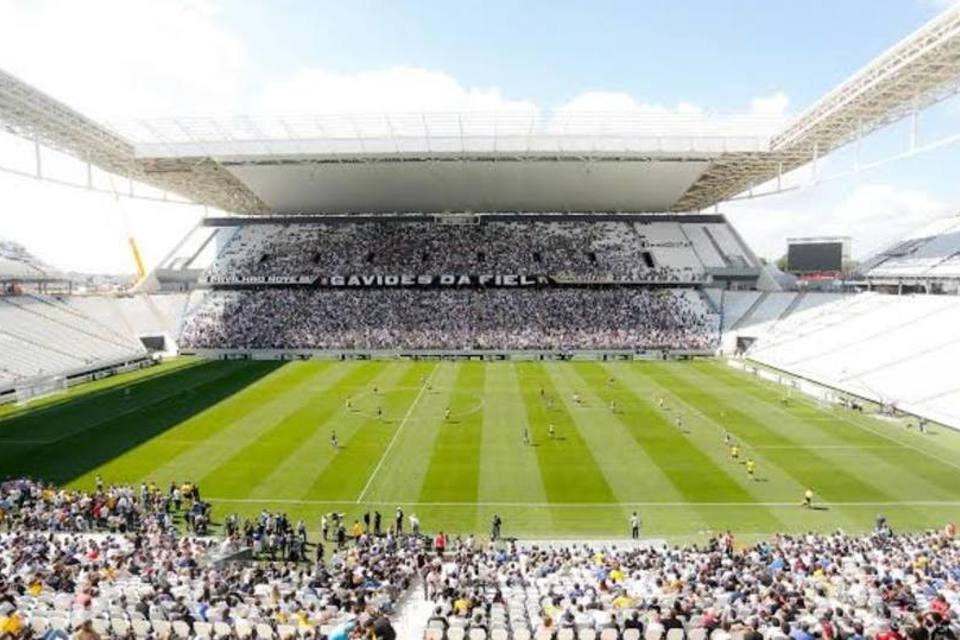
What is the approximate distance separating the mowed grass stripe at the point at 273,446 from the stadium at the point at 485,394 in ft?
0.87

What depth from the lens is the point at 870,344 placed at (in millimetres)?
47969

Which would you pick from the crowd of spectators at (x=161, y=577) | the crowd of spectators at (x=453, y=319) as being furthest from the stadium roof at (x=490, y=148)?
the crowd of spectators at (x=161, y=577)

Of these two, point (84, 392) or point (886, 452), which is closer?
point (886, 452)

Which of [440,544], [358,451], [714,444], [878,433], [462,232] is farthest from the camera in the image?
[462,232]

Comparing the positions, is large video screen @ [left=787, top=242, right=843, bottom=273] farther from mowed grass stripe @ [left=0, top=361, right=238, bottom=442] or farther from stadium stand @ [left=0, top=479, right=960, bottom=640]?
stadium stand @ [left=0, top=479, right=960, bottom=640]

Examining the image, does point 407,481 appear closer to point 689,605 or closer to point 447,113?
point 689,605

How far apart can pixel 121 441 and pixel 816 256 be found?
226ft

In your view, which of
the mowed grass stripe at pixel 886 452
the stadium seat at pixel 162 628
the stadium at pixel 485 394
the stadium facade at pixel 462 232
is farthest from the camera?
the stadium facade at pixel 462 232

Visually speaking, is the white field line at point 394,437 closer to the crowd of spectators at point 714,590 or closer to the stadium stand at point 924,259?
the crowd of spectators at point 714,590

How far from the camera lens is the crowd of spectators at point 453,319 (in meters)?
64.0

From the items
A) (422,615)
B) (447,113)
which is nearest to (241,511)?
(422,615)

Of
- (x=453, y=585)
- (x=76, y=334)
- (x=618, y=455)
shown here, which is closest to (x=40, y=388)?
(x=76, y=334)

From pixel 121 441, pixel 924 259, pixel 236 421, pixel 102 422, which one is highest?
pixel 924 259

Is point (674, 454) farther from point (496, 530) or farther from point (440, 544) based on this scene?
point (440, 544)
